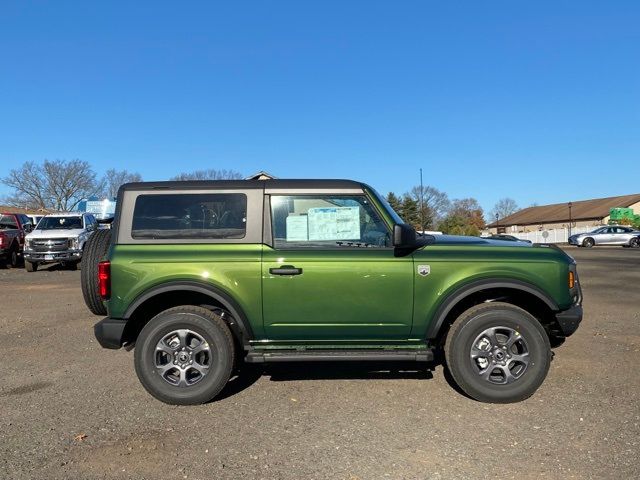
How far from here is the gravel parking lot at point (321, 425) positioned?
10.2 ft

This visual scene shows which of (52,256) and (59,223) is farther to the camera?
Result: (59,223)

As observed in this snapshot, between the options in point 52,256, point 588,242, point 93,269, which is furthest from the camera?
point 588,242

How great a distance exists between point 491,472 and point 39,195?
69.9m

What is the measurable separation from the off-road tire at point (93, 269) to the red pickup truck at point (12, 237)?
1570cm

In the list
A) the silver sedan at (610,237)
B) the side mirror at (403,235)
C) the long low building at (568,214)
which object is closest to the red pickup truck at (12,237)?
the side mirror at (403,235)

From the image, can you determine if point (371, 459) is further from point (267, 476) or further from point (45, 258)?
point (45, 258)

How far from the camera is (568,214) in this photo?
237 ft

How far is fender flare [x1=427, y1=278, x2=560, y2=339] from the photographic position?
164 inches

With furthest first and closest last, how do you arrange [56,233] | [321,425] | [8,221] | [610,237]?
[610,237] < [8,221] < [56,233] < [321,425]

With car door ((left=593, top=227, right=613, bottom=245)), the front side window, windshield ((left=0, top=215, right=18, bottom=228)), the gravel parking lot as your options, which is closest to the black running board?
the gravel parking lot

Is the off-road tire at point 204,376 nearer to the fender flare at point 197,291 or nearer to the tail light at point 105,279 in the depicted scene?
the fender flare at point 197,291

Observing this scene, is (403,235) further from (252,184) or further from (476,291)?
(252,184)

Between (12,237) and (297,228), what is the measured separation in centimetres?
1786

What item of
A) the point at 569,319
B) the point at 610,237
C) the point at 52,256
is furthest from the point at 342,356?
the point at 610,237
